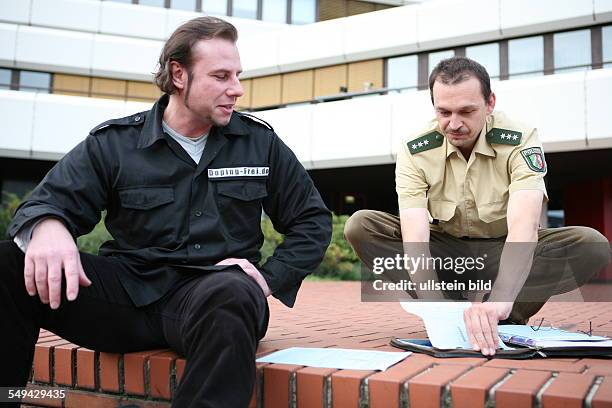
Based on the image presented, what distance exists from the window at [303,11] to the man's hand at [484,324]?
17982 mm

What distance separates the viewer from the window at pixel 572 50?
41.9 ft

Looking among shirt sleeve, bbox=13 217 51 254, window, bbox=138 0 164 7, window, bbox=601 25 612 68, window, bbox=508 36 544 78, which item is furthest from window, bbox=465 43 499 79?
shirt sleeve, bbox=13 217 51 254

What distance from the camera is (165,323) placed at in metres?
2.00

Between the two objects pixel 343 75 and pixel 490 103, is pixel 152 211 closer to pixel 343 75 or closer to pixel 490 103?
pixel 490 103

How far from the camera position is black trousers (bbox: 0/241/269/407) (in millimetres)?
1552

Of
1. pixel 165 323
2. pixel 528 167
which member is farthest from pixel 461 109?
pixel 165 323

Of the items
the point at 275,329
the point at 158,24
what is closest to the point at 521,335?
the point at 275,329

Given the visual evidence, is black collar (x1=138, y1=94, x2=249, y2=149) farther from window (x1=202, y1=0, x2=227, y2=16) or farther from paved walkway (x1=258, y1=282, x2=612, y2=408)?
window (x1=202, y1=0, x2=227, y2=16)

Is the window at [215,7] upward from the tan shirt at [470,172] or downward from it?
upward

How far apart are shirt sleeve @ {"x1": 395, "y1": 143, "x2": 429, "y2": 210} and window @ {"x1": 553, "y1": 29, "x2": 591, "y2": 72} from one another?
11.6m

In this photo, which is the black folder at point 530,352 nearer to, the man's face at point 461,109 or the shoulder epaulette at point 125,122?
the man's face at point 461,109

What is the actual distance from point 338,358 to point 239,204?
0.67m

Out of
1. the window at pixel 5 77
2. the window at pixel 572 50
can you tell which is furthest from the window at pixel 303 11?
the window at pixel 5 77

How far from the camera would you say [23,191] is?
1881cm
